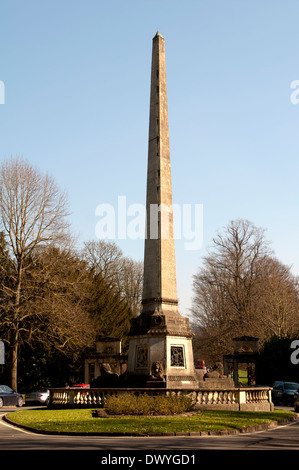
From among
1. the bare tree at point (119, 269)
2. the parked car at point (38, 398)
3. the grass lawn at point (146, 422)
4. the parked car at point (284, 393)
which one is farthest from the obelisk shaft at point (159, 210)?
the bare tree at point (119, 269)

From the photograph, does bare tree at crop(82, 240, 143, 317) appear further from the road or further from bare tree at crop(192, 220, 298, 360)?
the road

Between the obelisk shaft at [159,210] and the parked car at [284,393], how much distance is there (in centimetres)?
1181

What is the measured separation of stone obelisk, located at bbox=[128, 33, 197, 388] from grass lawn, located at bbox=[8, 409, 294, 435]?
17.3 feet

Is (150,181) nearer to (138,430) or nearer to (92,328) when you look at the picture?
(138,430)

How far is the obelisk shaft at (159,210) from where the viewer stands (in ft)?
89.9

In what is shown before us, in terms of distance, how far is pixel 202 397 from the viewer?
22562 mm

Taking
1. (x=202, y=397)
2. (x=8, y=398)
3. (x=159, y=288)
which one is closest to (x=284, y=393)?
(x=159, y=288)

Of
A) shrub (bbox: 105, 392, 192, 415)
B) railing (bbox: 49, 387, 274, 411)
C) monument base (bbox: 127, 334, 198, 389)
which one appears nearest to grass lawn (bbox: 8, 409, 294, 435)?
shrub (bbox: 105, 392, 192, 415)

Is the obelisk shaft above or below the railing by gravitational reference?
above

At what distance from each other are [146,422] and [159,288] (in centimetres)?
1068

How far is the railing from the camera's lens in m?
22.4

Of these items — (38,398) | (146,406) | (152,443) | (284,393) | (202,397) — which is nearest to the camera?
(152,443)

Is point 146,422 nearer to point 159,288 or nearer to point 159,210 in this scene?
point 159,288
